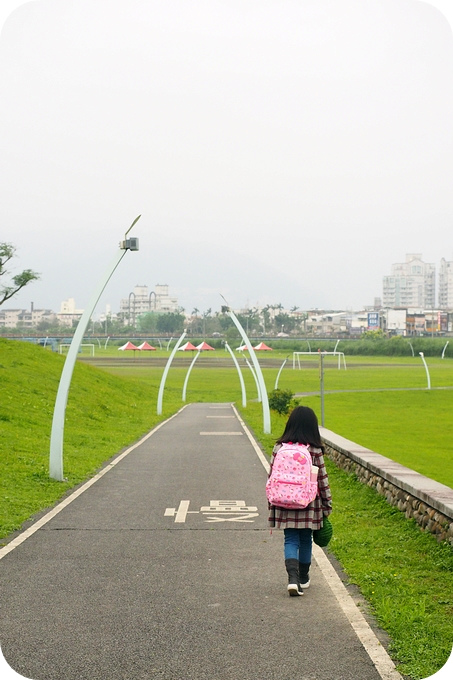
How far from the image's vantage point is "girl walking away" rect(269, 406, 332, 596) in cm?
701

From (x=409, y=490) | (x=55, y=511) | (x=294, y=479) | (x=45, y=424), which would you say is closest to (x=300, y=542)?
(x=294, y=479)

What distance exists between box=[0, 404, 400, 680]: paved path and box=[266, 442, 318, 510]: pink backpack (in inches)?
32.2

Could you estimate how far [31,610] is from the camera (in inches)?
254

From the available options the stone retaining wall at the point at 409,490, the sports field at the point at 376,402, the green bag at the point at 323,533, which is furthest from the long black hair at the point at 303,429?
the sports field at the point at 376,402

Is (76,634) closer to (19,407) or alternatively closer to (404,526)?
(404,526)

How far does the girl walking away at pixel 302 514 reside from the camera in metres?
7.01

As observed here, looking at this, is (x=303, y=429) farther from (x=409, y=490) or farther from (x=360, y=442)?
(x=360, y=442)

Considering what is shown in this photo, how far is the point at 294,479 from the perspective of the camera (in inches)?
273

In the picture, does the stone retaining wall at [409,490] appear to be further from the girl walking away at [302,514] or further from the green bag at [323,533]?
the girl walking away at [302,514]

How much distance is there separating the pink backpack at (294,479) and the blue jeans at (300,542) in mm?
316

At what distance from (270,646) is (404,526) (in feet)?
14.7

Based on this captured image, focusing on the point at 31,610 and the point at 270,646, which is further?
the point at 31,610

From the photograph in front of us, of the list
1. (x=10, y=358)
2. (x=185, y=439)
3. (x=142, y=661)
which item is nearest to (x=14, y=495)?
(x=142, y=661)

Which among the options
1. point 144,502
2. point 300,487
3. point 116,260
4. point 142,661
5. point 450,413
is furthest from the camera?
point 450,413
